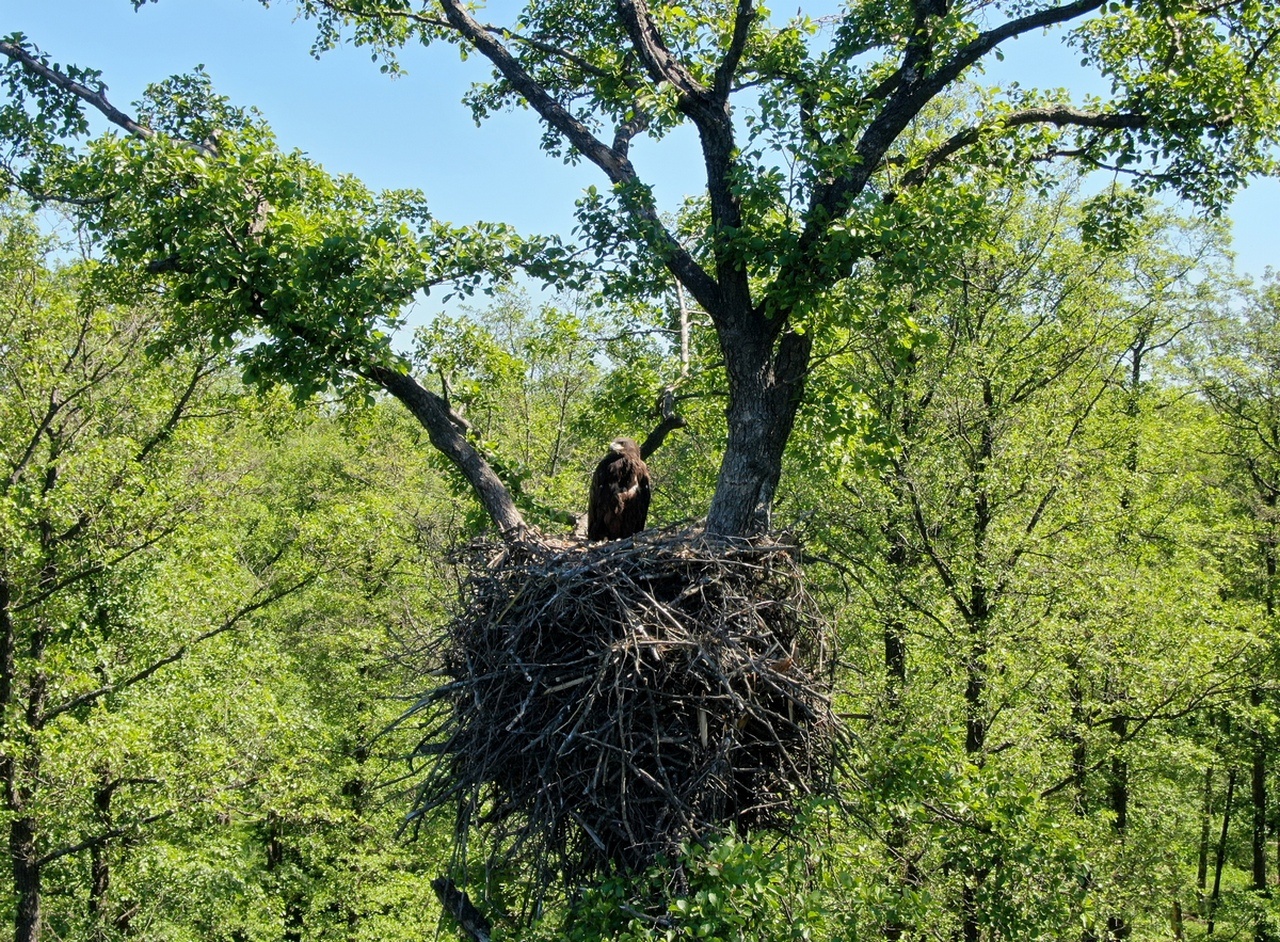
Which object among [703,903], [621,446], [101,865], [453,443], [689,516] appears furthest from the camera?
[101,865]

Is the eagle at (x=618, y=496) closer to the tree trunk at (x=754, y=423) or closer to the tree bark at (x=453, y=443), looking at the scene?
the tree bark at (x=453, y=443)

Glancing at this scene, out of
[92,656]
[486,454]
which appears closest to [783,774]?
[486,454]

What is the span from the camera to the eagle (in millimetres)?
7180

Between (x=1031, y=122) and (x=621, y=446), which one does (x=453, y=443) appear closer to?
(x=621, y=446)

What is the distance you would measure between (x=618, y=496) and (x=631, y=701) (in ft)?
8.16

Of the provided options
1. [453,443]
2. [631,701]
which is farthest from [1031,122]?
[631,701]

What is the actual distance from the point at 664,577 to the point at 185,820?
434 inches

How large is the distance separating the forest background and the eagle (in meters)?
0.57

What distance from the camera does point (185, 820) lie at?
1331 centimetres

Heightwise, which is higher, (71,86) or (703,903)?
(71,86)

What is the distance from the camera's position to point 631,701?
4.88 meters

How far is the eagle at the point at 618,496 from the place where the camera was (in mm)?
7180

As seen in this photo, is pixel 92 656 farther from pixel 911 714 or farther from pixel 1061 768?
pixel 1061 768

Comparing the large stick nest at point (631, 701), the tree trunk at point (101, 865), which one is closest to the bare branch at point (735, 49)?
the large stick nest at point (631, 701)
